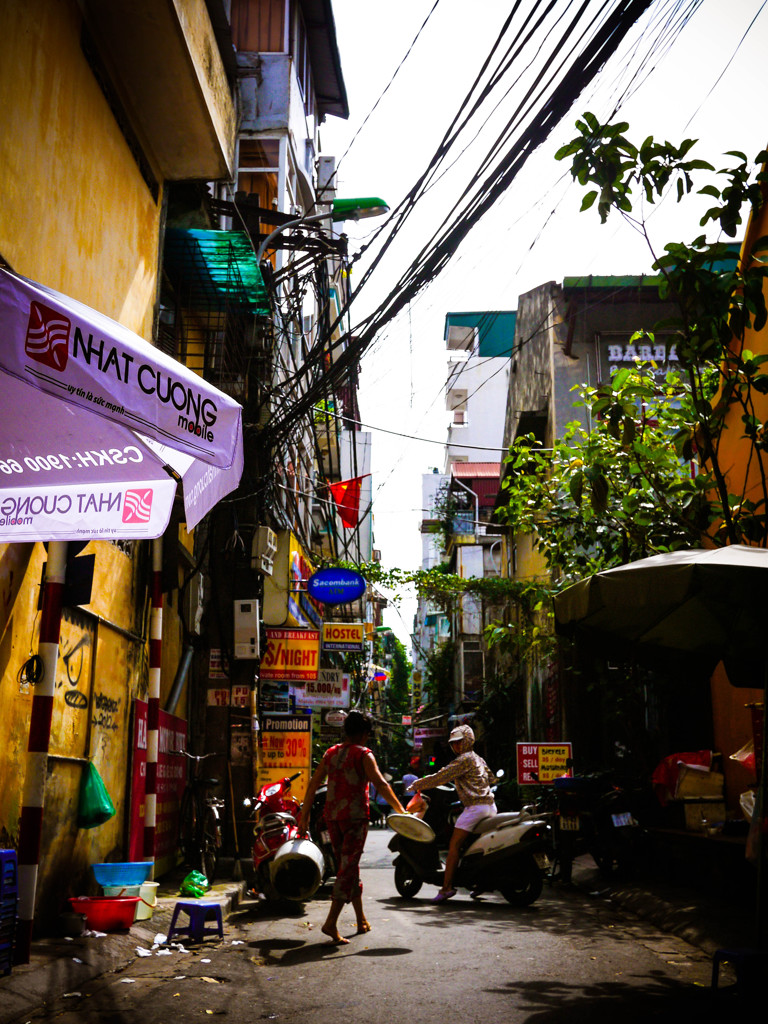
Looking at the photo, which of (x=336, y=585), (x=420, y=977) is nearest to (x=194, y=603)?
(x=336, y=585)

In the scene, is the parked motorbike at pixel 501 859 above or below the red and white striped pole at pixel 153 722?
below

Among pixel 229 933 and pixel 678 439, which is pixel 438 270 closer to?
pixel 678 439

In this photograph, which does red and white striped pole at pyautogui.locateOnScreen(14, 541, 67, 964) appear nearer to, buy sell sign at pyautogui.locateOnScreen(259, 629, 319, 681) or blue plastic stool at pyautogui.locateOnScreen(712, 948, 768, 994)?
blue plastic stool at pyautogui.locateOnScreen(712, 948, 768, 994)

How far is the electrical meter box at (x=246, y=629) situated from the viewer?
429 inches

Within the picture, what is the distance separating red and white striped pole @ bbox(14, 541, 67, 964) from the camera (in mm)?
5148

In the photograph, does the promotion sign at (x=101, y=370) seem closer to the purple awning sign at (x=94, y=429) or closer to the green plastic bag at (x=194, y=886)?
the purple awning sign at (x=94, y=429)

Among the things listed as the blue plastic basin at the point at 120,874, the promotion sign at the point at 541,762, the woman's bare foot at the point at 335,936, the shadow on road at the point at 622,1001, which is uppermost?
the promotion sign at the point at 541,762

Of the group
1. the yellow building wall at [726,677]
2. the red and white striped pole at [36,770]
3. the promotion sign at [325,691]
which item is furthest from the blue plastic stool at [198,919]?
the promotion sign at [325,691]

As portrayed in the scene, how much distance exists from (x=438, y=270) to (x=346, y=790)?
4.39 meters

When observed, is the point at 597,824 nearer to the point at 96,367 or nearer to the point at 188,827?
the point at 188,827

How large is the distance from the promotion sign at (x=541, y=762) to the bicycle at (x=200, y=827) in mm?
4994

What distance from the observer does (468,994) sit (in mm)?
4805

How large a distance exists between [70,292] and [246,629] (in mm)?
5055

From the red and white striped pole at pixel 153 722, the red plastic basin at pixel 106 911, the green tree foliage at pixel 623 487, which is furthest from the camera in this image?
the red and white striped pole at pixel 153 722
